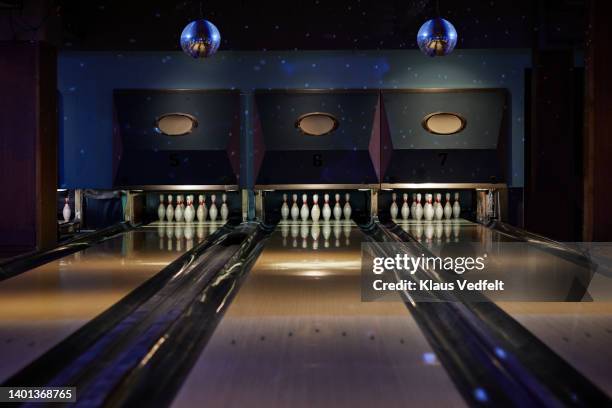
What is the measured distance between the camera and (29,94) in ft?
15.7

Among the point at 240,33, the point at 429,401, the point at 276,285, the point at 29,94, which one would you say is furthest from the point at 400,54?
the point at 429,401

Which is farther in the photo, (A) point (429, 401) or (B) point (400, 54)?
(B) point (400, 54)

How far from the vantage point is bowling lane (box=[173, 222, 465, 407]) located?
1.52 m

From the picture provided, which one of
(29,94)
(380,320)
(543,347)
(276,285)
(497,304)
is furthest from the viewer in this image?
(29,94)

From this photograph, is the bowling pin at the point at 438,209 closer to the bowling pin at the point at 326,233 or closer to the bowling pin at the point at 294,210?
the bowling pin at the point at 326,233

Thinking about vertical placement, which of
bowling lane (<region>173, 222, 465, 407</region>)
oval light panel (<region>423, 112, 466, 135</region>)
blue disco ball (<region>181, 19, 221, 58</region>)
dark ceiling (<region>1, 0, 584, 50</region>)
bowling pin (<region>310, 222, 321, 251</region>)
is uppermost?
dark ceiling (<region>1, 0, 584, 50</region>)

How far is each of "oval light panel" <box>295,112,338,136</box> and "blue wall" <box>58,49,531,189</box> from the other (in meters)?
0.28

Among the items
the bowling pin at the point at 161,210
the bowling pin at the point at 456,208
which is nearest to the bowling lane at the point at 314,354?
Answer: the bowling pin at the point at 161,210

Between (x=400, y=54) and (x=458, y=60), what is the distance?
0.49 m

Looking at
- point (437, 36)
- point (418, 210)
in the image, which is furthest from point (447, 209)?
point (437, 36)

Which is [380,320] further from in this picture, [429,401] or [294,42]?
[294,42]

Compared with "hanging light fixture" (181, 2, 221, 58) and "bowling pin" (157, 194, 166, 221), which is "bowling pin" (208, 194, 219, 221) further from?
"hanging light fixture" (181, 2, 221, 58)

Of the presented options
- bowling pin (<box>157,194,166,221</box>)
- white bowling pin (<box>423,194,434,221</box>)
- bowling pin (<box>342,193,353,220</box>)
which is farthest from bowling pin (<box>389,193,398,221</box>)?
bowling pin (<box>157,194,166,221</box>)

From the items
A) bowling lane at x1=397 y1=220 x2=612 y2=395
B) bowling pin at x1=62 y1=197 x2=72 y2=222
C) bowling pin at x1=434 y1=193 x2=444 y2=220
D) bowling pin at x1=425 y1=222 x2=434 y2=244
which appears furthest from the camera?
bowling pin at x1=434 y1=193 x2=444 y2=220
